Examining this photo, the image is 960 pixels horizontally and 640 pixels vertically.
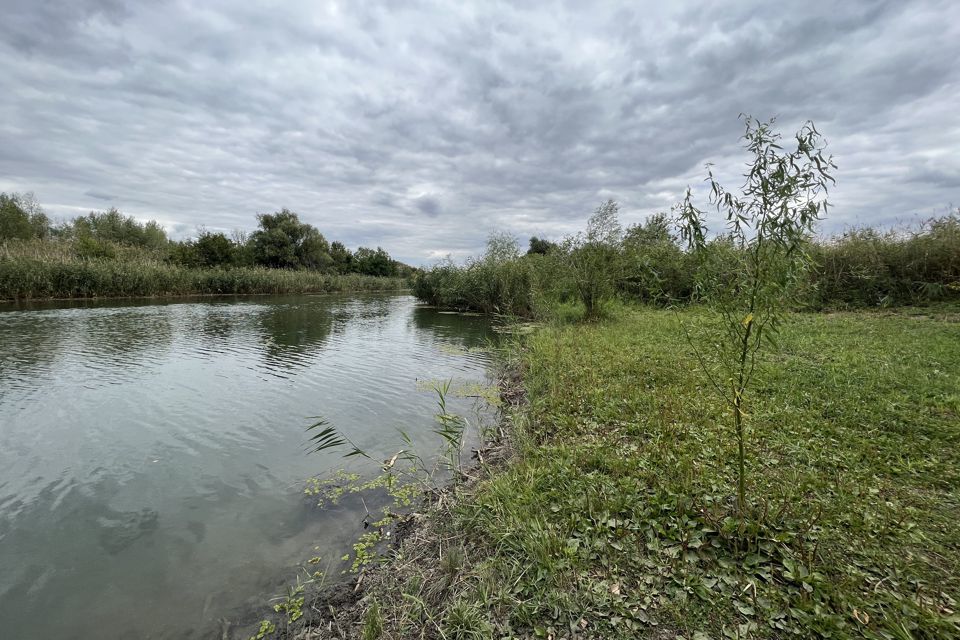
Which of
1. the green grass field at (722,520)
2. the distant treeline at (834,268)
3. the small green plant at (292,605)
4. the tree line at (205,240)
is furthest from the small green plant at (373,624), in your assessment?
the tree line at (205,240)


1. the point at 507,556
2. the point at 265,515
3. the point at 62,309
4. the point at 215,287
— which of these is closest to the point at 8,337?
the point at 62,309

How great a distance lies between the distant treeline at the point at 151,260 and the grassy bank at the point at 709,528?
37.1 metres

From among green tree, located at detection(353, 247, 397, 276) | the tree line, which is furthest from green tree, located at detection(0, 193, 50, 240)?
green tree, located at detection(353, 247, 397, 276)

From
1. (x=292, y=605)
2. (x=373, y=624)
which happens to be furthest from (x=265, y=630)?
(x=373, y=624)

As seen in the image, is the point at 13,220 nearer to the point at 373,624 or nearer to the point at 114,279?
the point at 114,279

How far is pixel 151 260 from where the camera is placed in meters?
41.5

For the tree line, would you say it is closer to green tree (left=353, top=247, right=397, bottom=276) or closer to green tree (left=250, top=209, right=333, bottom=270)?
green tree (left=250, top=209, right=333, bottom=270)

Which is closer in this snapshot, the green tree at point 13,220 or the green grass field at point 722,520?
the green grass field at point 722,520

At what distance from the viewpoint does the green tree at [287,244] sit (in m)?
58.1

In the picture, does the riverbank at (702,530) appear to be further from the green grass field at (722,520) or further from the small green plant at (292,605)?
the small green plant at (292,605)

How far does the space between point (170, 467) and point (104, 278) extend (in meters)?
33.2

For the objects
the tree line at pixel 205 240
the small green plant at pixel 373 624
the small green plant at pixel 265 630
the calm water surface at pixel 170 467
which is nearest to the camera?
the small green plant at pixel 373 624

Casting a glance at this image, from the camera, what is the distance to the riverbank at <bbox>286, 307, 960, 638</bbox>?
2.56m

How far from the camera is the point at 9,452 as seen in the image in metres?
6.21
